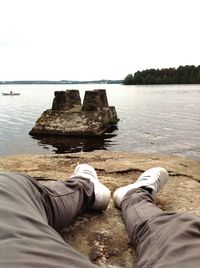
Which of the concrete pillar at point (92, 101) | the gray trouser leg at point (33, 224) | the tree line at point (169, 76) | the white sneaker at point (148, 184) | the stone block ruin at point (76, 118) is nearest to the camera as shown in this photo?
the gray trouser leg at point (33, 224)

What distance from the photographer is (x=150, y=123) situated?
30.6 m

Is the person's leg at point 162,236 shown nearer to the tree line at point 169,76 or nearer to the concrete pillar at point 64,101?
the concrete pillar at point 64,101

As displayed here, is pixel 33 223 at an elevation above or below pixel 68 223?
above

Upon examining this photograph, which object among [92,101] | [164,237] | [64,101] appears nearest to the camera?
[164,237]

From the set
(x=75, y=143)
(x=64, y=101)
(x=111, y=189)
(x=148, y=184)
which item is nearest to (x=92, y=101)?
(x=64, y=101)

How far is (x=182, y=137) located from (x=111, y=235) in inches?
797

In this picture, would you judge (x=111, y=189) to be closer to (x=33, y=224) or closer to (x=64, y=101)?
(x=33, y=224)

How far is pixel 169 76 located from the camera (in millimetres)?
144625

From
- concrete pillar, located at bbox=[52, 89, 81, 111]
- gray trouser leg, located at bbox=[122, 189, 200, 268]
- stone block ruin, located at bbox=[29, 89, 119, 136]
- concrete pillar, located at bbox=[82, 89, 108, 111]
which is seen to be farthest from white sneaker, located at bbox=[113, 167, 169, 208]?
concrete pillar, located at bbox=[52, 89, 81, 111]

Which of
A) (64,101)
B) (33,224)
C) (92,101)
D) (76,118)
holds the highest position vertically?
(33,224)

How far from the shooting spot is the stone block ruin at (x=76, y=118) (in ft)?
80.5

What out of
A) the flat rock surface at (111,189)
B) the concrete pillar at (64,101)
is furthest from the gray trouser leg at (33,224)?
the concrete pillar at (64,101)

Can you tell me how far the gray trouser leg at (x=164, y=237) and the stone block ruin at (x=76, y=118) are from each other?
21.2m

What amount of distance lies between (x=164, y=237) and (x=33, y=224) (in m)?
0.75
